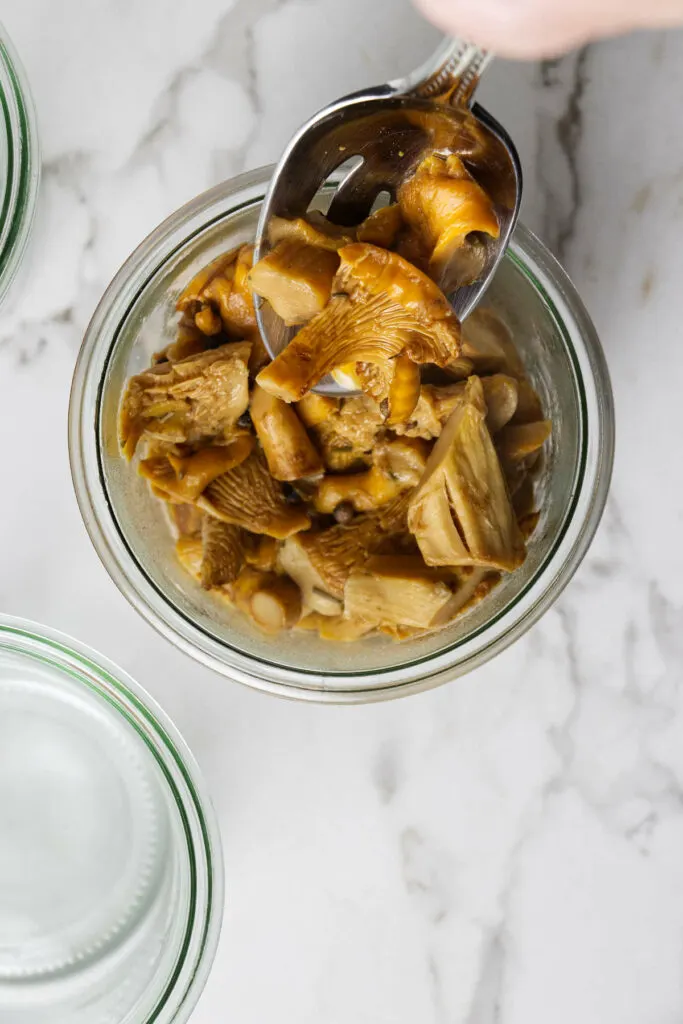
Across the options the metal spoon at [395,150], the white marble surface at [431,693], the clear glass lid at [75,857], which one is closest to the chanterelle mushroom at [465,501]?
the metal spoon at [395,150]

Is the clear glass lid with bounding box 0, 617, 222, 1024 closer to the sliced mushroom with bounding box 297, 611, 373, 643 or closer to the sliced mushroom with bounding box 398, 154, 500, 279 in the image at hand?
the sliced mushroom with bounding box 297, 611, 373, 643

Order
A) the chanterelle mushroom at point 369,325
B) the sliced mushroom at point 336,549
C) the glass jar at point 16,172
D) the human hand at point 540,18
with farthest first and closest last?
the glass jar at point 16,172
the sliced mushroom at point 336,549
the chanterelle mushroom at point 369,325
the human hand at point 540,18

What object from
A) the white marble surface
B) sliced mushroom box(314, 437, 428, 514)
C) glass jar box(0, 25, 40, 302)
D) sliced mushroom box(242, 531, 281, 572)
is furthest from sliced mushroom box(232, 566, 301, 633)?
glass jar box(0, 25, 40, 302)

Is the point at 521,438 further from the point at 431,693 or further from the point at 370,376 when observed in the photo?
the point at 431,693

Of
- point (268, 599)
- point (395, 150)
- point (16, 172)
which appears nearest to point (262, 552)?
point (268, 599)

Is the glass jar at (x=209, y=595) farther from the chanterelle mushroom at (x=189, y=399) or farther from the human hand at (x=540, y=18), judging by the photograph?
the human hand at (x=540, y=18)
